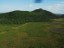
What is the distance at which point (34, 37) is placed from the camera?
811 cm

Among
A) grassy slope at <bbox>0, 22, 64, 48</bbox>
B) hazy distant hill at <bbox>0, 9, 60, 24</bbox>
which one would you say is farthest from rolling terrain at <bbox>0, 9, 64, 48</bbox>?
hazy distant hill at <bbox>0, 9, 60, 24</bbox>

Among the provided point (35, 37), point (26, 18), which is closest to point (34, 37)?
point (35, 37)

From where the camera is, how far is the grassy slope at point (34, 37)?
7486 millimetres

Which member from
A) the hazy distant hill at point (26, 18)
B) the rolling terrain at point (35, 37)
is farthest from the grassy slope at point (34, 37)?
the hazy distant hill at point (26, 18)

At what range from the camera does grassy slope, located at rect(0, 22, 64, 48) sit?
7486 millimetres

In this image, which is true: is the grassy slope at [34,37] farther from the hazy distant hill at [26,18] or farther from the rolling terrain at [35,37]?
the hazy distant hill at [26,18]

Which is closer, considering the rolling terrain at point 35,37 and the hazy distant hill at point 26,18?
the rolling terrain at point 35,37

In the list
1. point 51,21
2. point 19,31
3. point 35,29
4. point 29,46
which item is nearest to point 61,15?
point 51,21

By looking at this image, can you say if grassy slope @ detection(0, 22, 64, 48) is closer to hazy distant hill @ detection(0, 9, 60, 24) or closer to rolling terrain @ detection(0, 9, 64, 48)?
rolling terrain @ detection(0, 9, 64, 48)

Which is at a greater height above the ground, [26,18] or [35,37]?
[26,18]

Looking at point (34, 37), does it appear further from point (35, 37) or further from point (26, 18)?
point (26, 18)

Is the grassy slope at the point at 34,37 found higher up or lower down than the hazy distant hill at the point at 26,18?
lower down

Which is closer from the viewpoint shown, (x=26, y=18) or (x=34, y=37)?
(x=34, y=37)

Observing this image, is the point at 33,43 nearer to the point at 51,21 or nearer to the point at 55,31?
the point at 55,31
